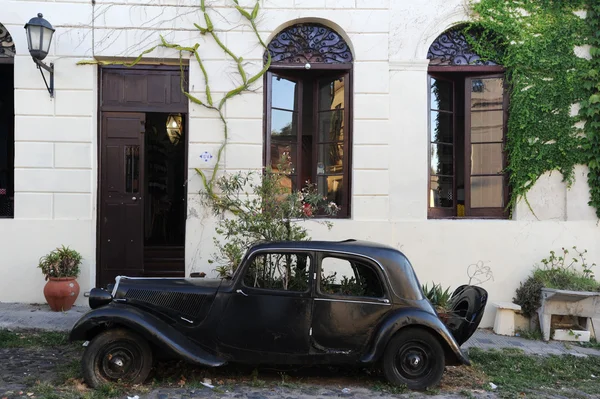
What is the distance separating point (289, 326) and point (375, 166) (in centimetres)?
389

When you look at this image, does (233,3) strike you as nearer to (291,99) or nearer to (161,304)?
(291,99)

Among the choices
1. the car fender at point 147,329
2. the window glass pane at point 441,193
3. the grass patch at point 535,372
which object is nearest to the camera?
the car fender at point 147,329

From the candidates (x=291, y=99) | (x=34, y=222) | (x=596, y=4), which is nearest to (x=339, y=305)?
(x=291, y=99)

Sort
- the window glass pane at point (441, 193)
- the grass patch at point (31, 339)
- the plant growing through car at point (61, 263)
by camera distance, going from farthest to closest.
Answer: the window glass pane at point (441, 193)
the plant growing through car at point (61, 263)
the grass patch at point (31, 339)

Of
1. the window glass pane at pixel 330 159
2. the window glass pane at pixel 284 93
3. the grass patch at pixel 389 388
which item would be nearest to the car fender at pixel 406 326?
the grass patch at pixel 389 388

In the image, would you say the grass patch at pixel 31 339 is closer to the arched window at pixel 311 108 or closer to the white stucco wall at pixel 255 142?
the white stucco wall at pixel 255 142

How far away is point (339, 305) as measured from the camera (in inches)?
190

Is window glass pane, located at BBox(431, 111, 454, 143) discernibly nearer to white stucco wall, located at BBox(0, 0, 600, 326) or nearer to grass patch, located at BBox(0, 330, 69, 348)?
white stucco wall, located at BBox(0, 0, 600, 326)

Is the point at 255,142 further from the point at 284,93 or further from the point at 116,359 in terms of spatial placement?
the point at 116,359

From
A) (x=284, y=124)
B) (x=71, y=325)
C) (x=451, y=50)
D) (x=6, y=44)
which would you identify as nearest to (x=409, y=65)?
(x=451, y=50)

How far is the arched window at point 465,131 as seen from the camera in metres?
8.27

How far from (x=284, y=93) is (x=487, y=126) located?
136 inches

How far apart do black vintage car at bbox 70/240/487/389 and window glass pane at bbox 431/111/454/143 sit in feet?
13.5

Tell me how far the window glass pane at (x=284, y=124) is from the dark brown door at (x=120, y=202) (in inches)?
85.6
